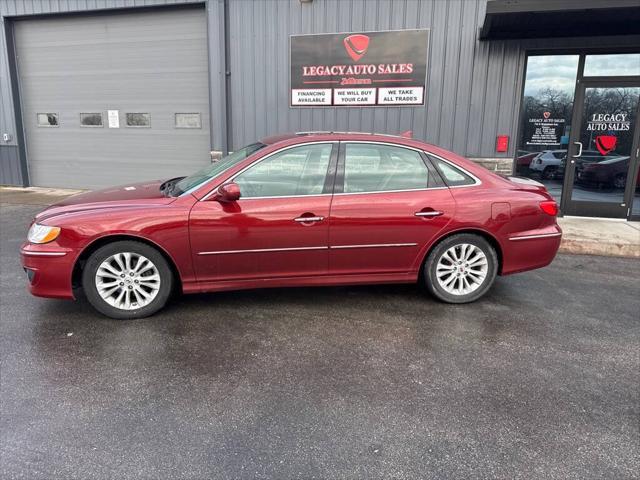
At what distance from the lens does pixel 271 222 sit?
3.97 meters

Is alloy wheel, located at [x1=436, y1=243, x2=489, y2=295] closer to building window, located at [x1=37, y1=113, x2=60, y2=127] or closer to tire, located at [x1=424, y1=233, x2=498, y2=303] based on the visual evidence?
tire, located at [x1=424, y1=233, x2=498, y2=303]

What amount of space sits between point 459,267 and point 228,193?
2.18m

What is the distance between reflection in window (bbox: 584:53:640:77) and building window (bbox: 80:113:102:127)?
9896 millimetres

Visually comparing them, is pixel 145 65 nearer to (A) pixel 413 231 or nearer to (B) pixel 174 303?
(B) pixel 174 303

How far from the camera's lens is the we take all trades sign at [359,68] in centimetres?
823

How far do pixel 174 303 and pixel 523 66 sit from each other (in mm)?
6741

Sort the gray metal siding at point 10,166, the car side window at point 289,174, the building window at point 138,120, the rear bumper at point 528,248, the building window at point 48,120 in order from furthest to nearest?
the gray metal siding at point 10,166 → the building window at point 48,120 → the building window at point 138,120 → the rear bumper at point 528,248 → the car side window at point 289,174

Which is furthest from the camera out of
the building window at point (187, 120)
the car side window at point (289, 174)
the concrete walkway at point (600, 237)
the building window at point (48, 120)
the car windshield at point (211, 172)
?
the building window at point (48, 120)

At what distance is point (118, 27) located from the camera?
10.3 m

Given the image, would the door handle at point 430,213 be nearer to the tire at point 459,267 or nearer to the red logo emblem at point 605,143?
the tire at point 459,267

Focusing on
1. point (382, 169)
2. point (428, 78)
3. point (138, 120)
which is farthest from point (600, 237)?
point (138, 120)

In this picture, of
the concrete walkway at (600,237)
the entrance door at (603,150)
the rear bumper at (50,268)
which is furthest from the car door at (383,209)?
Result: the entrance door at (603,150)

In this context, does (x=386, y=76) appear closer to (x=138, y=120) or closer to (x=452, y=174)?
(x=452, y=174)

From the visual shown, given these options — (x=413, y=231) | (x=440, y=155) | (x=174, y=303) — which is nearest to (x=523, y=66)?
(x=440, y=155)
